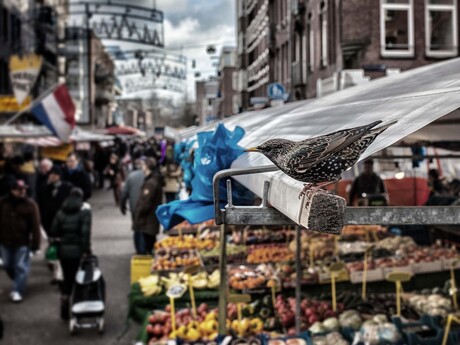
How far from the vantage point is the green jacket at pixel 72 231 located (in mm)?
8992

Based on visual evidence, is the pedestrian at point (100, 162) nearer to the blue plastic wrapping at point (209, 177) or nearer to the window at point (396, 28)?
the window at point (396, 28)

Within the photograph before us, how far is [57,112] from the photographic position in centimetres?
1675

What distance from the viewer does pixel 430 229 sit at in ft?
34.7

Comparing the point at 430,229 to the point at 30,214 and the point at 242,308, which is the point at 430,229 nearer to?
the point at 242,308

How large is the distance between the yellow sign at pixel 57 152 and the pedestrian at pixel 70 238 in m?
13.3

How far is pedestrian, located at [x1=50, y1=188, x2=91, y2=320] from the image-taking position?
9.00 meters

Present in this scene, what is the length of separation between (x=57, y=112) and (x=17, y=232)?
7.40 metres

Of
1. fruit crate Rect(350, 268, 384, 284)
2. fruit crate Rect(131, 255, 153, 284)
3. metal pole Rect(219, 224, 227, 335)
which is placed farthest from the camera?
fruit crate Rect(131, 255, 153, 284)

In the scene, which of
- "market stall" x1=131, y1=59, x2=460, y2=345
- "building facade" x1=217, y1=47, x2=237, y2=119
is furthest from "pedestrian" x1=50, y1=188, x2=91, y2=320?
"building facade" x1=217, y1=47, x2=237, y2=119

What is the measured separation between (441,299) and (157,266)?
13.5 feet

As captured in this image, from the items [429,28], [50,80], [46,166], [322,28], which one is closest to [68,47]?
[50,80]

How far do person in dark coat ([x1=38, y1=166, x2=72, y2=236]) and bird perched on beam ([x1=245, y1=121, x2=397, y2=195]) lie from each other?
9673 mm

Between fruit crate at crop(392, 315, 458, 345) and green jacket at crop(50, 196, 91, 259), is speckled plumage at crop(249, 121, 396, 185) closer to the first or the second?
fruit crate at crop(392, 315, 458, 345)

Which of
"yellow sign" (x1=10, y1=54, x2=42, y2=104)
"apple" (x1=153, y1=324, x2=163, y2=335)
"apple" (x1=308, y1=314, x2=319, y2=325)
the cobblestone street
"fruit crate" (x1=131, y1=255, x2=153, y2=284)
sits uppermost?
"yellow sign" (x1=10, y1=54, x2=42, y2=104)
